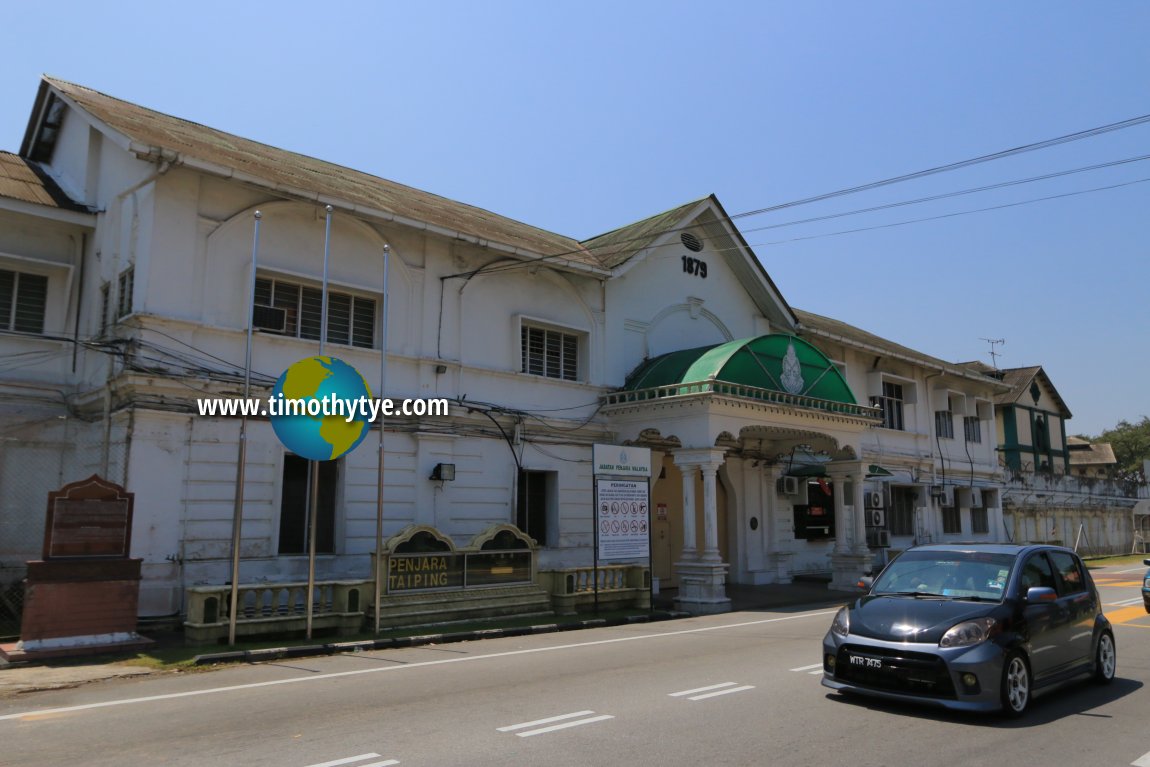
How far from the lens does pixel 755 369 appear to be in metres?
19.0

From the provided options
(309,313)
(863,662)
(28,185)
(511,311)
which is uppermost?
(28,185)

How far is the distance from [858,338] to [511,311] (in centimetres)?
1512

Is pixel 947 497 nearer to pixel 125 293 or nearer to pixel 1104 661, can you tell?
pixel 1104 661

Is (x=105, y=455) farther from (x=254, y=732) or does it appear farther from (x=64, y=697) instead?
(x=254, y=732)

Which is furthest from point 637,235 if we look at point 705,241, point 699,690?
point 699,690

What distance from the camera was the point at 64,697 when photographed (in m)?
8.59

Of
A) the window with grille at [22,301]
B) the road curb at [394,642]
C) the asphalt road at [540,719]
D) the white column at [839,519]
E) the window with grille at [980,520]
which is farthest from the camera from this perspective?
the window with grille at [980,520]

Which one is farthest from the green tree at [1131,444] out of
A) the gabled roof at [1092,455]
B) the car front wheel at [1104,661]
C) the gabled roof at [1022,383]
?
the car front wheel at [1104,661]

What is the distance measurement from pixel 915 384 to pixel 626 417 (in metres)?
15.8

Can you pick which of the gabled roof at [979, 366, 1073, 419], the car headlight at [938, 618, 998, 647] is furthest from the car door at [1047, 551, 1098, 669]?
the gabled roof at [979, 366, 1073, 419]

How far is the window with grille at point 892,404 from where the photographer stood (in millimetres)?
29422

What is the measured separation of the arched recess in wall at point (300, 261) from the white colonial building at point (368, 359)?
0.14ft

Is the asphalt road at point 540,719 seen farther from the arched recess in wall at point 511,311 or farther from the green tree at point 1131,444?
the green tree at point 1131,444

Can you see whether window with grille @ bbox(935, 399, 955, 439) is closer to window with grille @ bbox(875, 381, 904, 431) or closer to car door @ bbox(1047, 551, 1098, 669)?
window with grille @ bbox(875, 381, 904, 431)
